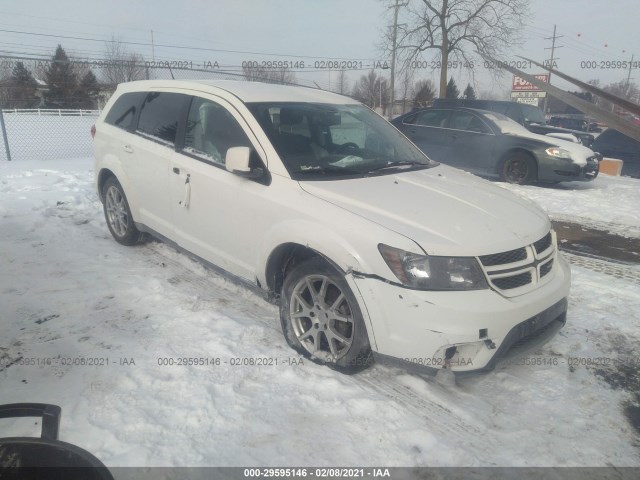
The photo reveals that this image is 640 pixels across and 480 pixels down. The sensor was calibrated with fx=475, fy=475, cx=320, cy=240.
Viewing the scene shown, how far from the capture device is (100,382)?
9.36 feet

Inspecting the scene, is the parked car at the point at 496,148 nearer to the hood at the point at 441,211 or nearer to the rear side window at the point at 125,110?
the hood at the point at 441,211

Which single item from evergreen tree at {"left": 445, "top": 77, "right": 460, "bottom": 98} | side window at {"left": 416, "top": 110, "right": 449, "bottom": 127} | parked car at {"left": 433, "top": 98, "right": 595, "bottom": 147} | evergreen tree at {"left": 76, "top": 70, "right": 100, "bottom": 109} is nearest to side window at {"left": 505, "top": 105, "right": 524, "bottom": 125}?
parked car at {"left": 433, "top": 98, "right": 595, "bottom": 147}

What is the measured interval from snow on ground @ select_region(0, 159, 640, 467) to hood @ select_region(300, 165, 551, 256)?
0.79 metres

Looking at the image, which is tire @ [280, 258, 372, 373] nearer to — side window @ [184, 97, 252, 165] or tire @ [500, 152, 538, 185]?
side window @ [184, 97, 252, 165]

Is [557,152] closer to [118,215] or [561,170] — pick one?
[561,170]

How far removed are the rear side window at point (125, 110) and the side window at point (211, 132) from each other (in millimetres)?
1097

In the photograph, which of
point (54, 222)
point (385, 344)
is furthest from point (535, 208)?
point (54, 222)

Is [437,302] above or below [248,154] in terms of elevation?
below

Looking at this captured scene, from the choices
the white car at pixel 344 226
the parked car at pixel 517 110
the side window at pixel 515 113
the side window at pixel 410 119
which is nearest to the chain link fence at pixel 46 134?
the white car at pixel 344 226

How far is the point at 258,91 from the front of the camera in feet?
13.0

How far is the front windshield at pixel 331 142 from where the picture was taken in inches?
135

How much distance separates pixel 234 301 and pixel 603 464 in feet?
9.07

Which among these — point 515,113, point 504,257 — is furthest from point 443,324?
point 515,113

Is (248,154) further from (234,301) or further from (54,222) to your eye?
(54,222)
